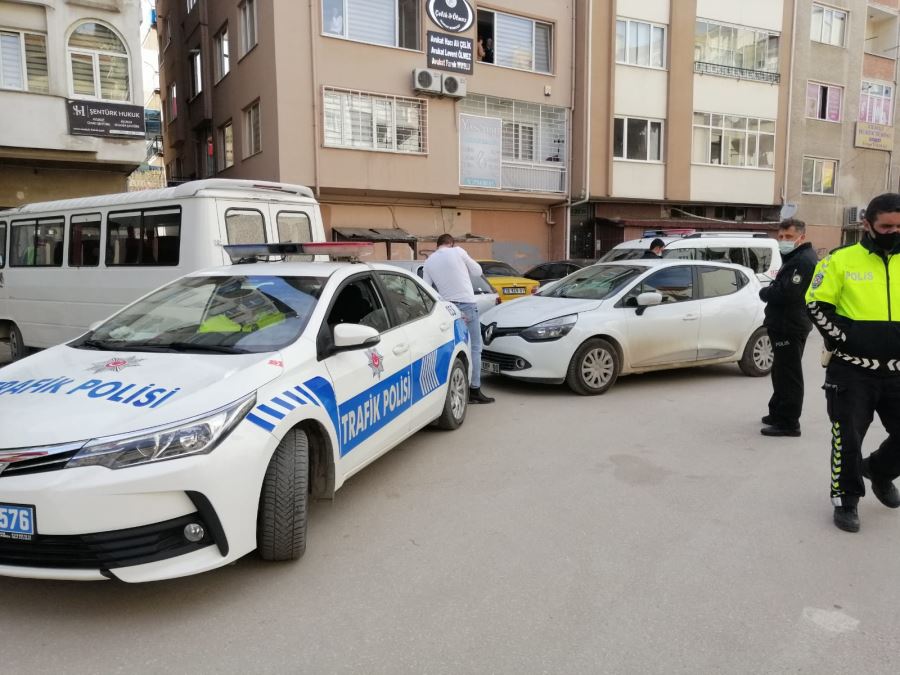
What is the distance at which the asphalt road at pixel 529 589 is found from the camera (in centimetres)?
269

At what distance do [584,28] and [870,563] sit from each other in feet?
67.3

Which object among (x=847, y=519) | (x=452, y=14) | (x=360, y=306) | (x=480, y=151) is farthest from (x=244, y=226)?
(x=452, y=14)

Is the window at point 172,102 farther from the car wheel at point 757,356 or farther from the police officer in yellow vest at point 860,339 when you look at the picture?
the police officer in yellow vest at point 860,339

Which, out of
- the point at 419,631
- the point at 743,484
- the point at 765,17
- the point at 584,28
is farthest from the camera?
the point at 765,17

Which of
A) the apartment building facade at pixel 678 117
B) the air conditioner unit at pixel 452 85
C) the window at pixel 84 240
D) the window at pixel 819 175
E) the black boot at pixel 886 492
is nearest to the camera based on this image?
the black boot at pixel 886 492

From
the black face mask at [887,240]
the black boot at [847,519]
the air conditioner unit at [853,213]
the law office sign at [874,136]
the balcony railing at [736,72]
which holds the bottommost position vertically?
the black boot at [847,519]

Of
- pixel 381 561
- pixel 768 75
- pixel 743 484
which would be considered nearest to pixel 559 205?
pixel 768 75

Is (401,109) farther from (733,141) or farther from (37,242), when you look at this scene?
(733,141)

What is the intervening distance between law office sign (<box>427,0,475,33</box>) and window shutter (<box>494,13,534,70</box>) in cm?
141

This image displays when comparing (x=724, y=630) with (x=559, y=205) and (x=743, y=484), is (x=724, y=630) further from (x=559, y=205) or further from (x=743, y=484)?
(x=559, y=205)

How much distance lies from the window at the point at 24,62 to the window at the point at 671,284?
12.6 m

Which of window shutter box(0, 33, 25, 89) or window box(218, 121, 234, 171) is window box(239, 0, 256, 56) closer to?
window box(218, 121, 234, 171)

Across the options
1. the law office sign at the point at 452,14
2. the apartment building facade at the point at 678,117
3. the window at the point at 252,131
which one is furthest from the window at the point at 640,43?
the window at the point at 252,131

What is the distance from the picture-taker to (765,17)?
77.9ft
